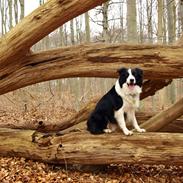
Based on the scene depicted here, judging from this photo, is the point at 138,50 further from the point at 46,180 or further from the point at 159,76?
the point at 46,180

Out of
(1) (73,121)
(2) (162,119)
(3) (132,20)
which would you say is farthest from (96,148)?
(3) (132,20)

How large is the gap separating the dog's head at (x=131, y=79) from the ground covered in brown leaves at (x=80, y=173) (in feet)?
5.43

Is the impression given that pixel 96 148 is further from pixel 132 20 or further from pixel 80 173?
pixel 132 20

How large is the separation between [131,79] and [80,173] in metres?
2.13

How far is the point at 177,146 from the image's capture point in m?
6.00

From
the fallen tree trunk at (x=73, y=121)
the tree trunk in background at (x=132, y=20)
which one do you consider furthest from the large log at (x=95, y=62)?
the tree trunk in background at (x=132, y=20)

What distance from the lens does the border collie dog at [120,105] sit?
237 inches

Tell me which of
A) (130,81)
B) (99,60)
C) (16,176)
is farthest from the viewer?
(99,60)

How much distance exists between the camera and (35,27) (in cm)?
659

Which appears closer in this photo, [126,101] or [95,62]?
[126,101]

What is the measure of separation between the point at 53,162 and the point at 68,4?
2863 millimetres

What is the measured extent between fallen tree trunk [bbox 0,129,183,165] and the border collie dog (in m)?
0.22

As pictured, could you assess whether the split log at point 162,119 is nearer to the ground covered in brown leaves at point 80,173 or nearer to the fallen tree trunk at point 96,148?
the ground covered in brown leaves at point 80,173

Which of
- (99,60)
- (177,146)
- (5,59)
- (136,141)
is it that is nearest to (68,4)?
(99,60)
